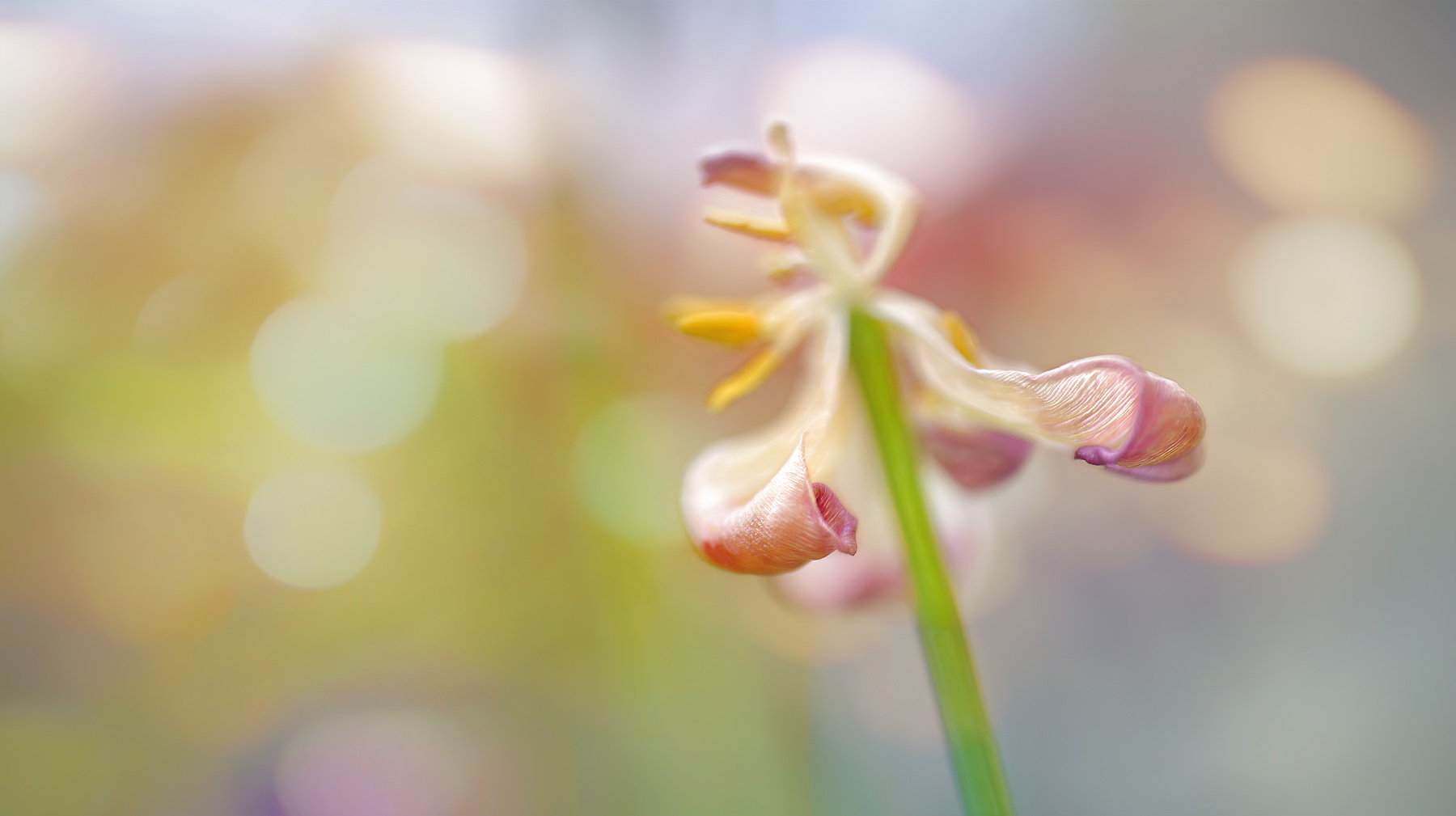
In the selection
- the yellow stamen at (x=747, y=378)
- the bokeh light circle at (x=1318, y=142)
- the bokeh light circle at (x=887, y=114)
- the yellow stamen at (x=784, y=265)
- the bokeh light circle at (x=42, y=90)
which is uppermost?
the bokeh light circle at (x=887, y=114)

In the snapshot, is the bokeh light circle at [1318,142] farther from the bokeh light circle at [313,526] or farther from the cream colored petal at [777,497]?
the bokeh light circle at [313,526]

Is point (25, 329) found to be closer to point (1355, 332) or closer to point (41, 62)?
point (41, 62)

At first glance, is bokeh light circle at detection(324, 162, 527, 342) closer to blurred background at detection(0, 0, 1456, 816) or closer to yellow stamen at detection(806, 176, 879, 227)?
blurred background at detection(0, 0, 1456, 816)

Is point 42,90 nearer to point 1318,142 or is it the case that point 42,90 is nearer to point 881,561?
point 881,561

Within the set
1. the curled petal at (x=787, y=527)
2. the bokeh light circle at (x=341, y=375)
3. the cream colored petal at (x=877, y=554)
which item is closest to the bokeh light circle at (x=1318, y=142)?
the cream colored petal at (x=877, y=554)

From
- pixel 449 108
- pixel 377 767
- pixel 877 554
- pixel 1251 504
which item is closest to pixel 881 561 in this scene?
pixel 877 554

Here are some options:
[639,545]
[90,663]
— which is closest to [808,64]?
[639,545]
